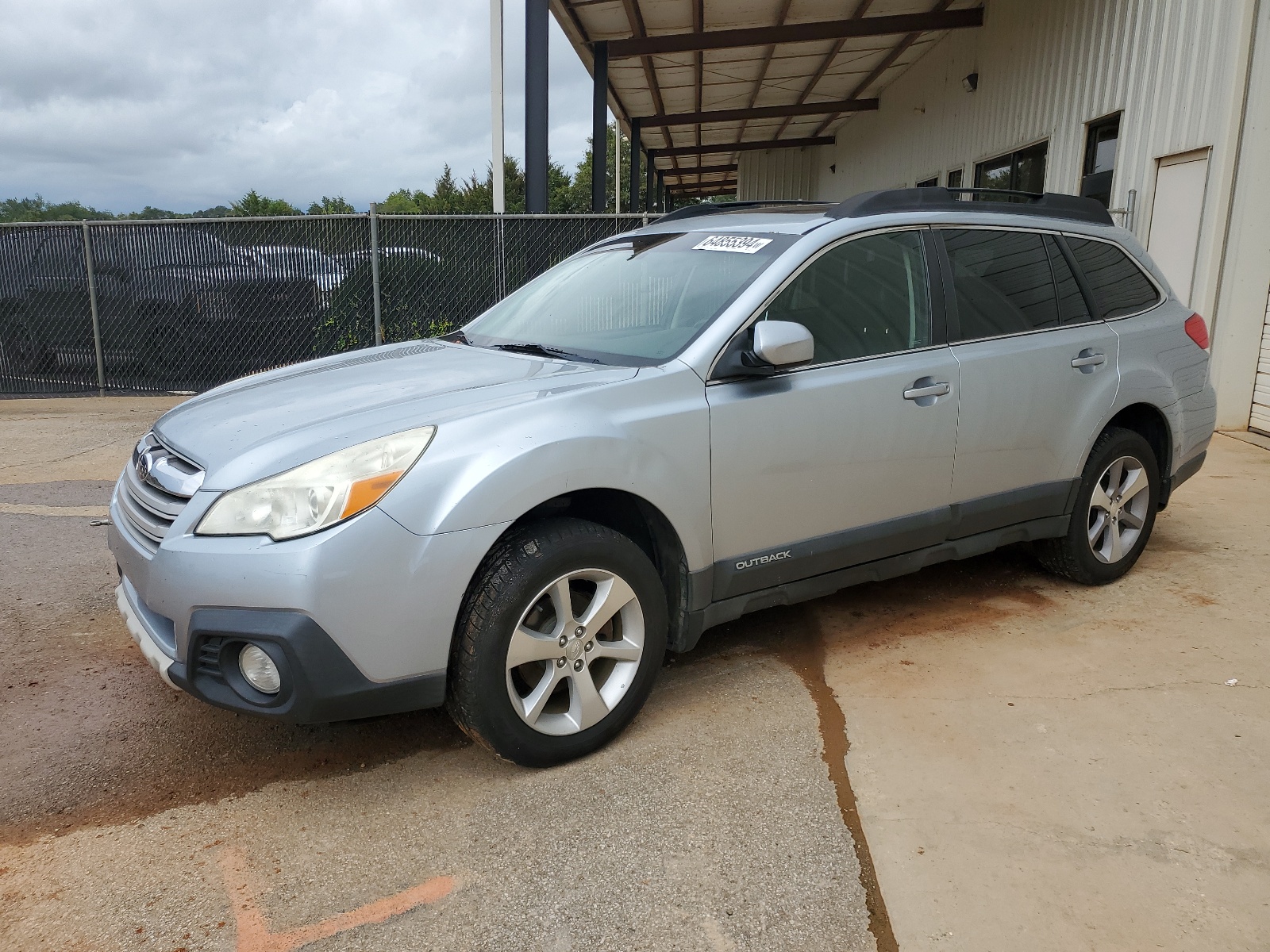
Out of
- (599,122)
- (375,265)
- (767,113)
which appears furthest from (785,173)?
(375,265)

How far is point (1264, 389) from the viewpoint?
8.07 meters

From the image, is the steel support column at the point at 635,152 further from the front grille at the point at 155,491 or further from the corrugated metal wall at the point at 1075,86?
the front grille at the point at 155,491

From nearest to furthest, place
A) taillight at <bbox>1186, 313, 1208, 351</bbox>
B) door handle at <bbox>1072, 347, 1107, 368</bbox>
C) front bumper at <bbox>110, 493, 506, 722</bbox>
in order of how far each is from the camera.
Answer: front bumper at <bbox>110, 493, 506, 722</bbox> < door handle at <bbox>1072, 347, 1107, 368</bbox> < taillight at <bbox>1186, 313, 1208, 351</bbox>

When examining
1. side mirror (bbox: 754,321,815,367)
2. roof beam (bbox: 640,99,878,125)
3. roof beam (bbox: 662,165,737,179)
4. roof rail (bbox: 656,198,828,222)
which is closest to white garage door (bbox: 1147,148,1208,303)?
roof rail (bbox: 656,198,828,222)

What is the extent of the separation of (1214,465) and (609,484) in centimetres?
601

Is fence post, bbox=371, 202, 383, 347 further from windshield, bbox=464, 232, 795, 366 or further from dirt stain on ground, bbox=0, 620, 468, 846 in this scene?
dirt stain on ground, bbox=0, 620, 468, 846

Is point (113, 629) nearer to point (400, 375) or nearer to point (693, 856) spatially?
point (400, 375)

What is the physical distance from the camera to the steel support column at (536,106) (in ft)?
35.8

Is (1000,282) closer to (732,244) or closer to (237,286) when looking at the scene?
(732,244)

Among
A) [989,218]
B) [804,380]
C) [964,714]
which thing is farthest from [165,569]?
[989,218]

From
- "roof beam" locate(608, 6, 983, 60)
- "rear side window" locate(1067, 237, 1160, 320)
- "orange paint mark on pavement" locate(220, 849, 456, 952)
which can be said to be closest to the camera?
"orange paint mark on pavement" locate(220, 849, 456, 952)

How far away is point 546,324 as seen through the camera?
3.82m

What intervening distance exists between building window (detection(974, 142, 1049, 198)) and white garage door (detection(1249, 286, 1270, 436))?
380cm

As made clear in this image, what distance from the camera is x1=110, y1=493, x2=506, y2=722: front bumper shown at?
7.98 ft
